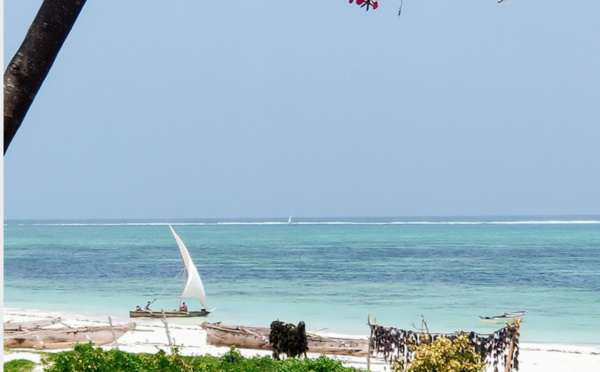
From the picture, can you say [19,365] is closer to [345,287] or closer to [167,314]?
[167,314]

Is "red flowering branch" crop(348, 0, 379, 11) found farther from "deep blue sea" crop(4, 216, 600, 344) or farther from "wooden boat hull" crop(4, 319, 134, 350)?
"deep blue sea" crop(4, 216, 600, 344)

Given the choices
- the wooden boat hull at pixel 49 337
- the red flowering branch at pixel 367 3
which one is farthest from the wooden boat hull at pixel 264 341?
the red flowering branch at pixel 367 3

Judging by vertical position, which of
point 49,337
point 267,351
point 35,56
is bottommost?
point 267,351

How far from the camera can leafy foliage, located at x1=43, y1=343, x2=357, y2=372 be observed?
10266mm

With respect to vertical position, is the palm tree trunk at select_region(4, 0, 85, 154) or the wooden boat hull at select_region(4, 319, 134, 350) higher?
the palm tree trunk at select_region(4, 0, 85, 154)

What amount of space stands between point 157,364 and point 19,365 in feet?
12.4

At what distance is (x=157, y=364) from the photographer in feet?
34.7

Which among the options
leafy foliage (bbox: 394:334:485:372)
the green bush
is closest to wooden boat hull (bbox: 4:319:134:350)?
the green bush

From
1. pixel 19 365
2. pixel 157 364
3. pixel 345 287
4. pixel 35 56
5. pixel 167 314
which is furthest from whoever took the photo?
pixel 345 287

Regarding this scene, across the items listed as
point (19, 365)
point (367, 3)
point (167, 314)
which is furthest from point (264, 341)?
point (367, 3)

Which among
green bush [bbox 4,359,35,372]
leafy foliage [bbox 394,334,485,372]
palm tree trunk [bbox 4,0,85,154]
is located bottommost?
green bush [bbox 4,359,35,372]

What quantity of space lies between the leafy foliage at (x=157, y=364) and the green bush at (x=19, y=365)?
116 centimetres

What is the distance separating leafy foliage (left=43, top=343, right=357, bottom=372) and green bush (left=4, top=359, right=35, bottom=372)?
116cm

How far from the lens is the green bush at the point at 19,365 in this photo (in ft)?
41.9
